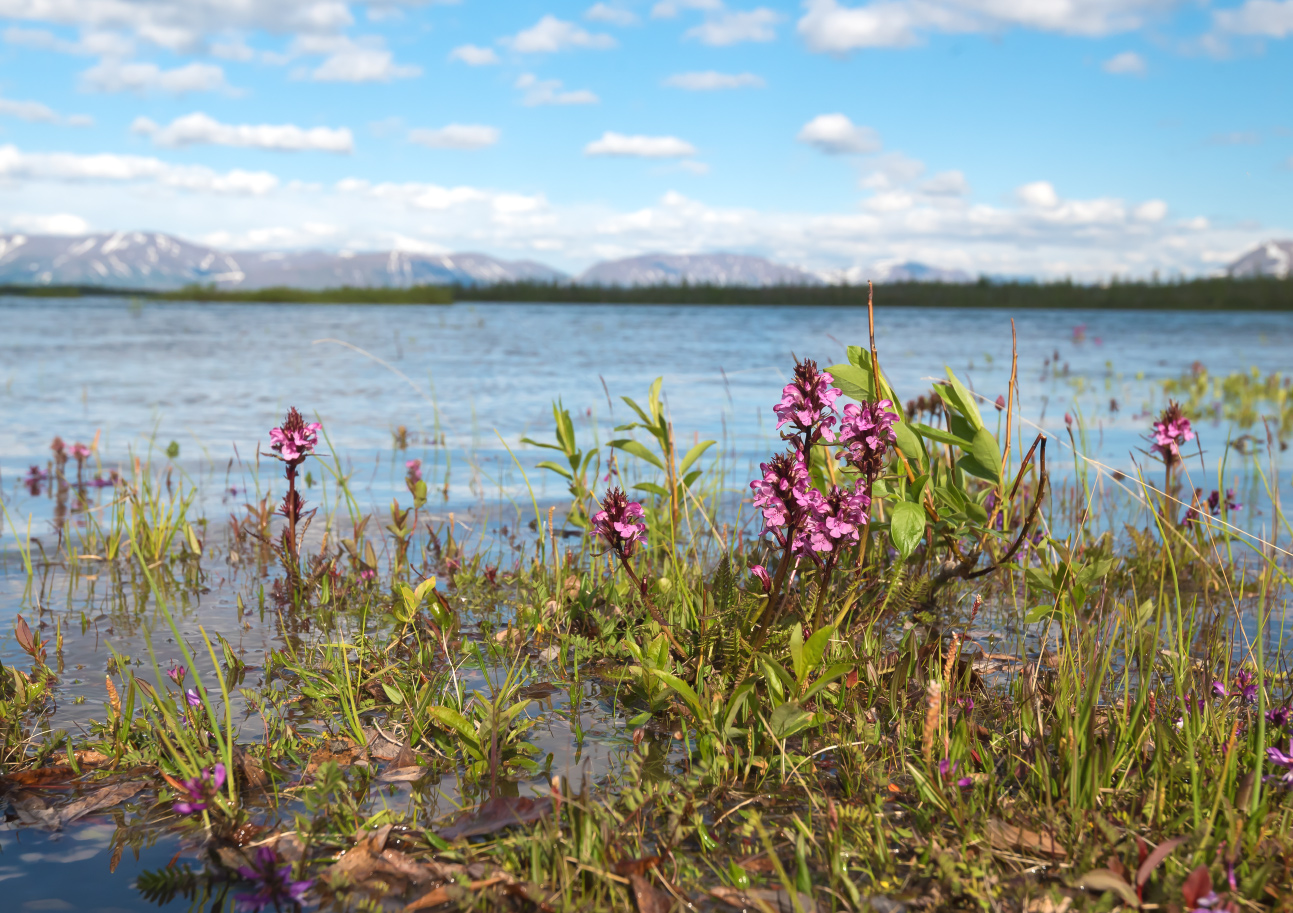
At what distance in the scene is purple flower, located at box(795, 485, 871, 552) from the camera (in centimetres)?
234

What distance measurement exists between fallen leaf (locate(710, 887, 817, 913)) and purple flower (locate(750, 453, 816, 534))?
0.85 metres

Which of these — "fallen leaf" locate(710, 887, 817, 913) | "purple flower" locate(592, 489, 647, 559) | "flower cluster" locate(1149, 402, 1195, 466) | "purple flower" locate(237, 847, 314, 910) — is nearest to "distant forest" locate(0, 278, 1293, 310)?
"flower cluster" locate(1149, 402, 1195, 466)

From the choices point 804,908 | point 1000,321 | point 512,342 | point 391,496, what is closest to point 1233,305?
point 1000,321

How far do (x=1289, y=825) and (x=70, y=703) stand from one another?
3.06 metres

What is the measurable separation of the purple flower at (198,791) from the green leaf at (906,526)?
5.88 ft

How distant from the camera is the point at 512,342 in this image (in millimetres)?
18109

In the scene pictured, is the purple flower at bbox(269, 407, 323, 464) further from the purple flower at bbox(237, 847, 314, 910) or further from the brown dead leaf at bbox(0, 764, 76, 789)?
the purple flower at bbox(237, 847, 314, 910)

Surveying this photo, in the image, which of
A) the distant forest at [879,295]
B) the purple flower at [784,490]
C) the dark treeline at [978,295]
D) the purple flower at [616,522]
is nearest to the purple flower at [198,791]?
the purple flower at [616,522]

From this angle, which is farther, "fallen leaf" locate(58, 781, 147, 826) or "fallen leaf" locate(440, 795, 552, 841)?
"fallen leaf" locate(58, 781, 147, 826)

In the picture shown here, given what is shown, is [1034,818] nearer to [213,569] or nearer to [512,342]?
[213,569]

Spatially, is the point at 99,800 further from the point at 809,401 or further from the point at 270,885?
the point at 809,401

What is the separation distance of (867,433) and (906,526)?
30 centimetres

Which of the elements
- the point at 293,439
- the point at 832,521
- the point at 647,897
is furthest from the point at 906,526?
the point at 293,439

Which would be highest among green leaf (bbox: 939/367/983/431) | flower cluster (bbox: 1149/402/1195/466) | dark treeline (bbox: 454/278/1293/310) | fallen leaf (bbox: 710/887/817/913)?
dark treeline (bbox: 454/278/1293/310)
